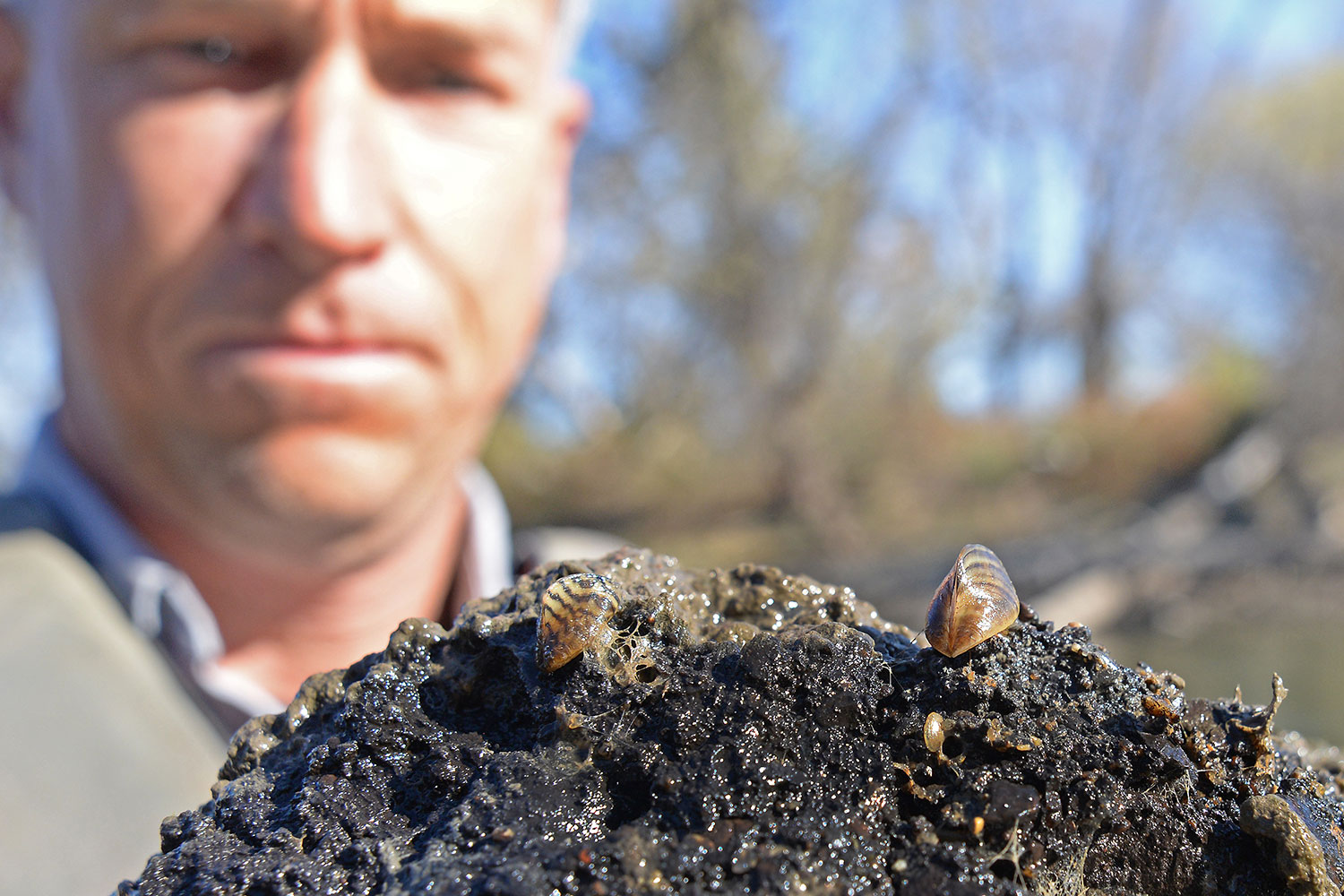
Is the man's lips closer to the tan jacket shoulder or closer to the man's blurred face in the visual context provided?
the man's blurred face

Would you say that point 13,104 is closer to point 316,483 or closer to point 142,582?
point 142,582

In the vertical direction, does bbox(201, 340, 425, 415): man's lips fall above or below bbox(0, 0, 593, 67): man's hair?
below

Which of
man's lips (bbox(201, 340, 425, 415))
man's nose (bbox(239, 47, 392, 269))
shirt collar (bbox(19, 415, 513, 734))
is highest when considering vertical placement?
man's nose (bbox(239, 47, 392, 269))

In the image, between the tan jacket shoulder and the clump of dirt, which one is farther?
the tan jacket shoulder

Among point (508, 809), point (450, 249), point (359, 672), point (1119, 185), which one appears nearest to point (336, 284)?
point (450, 249)

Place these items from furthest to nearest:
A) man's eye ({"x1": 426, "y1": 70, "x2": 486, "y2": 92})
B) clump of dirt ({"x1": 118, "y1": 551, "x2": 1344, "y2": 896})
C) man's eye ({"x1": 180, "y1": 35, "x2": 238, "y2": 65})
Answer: man's eye ({"x1": 426, "y1": 70, "x2": 486, "y2": 92}), man's eye ({"x1": 180, "y1": 35, "x2": 238, "y2": 65}), clump of dirt ({"x1": 118, "y1": 551, "x2": 1344, "y2": 896})

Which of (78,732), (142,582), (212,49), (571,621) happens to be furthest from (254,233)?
(571,621)

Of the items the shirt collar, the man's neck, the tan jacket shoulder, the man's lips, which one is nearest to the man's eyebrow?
the man's lips
